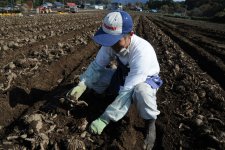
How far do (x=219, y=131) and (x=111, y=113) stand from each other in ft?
5.33

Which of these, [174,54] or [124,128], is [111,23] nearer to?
[124,128]

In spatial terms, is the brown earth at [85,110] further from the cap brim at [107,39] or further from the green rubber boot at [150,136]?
the cap brim at [107,39]

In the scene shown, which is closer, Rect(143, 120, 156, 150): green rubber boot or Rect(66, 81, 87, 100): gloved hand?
Rect(143, 120, 156, 150): green rubber boot

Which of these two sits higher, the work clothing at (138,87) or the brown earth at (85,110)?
the work clothing at (138,87)

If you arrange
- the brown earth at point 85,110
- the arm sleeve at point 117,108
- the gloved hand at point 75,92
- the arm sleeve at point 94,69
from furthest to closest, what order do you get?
the arm sleeve at point 94,69, the gloved hand at point 75,92, the brown earth at point 85,110, the arm sleeve at point 117,108

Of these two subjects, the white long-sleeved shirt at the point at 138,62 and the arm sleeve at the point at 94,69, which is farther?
the arm sleeve at the point at 94,69

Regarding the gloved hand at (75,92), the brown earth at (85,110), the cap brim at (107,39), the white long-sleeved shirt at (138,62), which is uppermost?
the cap brim at (107,39)

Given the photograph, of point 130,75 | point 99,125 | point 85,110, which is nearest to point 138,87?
point 130,75

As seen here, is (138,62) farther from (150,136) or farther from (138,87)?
(150,136)

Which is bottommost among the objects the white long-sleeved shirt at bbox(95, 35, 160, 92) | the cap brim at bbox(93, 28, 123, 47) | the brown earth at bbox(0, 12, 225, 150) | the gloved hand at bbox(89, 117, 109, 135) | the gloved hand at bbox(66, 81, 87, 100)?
the brown earth at bbox(0, 12, 225, 150)

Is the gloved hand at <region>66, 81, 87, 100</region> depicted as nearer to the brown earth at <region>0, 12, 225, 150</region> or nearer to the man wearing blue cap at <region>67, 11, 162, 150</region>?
the brown earth at <region>0, 12, 225, 150</region>

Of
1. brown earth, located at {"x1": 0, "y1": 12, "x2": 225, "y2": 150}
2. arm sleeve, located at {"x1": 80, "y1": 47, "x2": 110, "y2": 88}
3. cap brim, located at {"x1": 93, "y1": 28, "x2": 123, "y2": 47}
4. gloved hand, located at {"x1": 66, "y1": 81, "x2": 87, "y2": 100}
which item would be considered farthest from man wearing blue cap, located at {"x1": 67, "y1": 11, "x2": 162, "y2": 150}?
gloved hand, located at {"x1": 66, "y1": 81, "x2": 87, "y2": 100}

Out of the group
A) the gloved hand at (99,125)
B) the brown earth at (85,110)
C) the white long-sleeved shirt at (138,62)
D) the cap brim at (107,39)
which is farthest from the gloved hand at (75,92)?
the cap brim at (107,39)

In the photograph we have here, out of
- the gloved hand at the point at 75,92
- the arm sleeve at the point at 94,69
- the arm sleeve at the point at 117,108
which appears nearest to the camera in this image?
the arm sleeve at the point at 117,108
